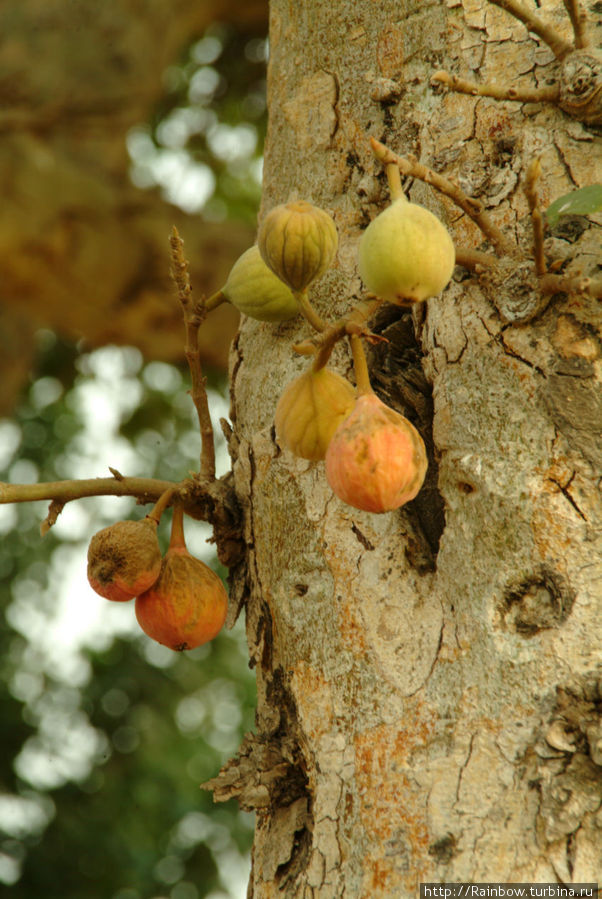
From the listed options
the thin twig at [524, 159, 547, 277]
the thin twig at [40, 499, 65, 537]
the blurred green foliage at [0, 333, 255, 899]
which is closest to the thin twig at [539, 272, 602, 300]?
the thin twig at [524, 159, 547, 277]

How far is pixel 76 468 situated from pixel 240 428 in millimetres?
2463

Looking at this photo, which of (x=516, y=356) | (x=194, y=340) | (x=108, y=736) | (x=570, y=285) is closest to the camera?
(x=570, y=285)

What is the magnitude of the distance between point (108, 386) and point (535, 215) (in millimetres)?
3456

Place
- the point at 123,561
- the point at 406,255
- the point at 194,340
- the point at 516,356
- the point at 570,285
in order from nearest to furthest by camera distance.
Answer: the point at 406,255 < the point at 570,285 < the point at 516,356 < the point at 123,561 < the point at 194,340

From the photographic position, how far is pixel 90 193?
3.92m

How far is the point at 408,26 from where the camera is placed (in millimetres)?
1645

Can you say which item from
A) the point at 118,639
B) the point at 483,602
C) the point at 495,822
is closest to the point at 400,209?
the point at 483,602

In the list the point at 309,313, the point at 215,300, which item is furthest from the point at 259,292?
the point at 309,313

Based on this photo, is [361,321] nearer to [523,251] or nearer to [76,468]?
[523,251]

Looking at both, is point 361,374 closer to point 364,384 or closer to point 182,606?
point 364,384

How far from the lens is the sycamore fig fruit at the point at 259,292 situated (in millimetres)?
1542

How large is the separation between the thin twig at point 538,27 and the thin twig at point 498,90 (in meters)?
0.05

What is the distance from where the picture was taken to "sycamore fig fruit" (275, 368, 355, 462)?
1269 millimetres

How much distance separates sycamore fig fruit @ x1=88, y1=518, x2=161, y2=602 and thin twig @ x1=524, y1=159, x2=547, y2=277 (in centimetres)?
71
